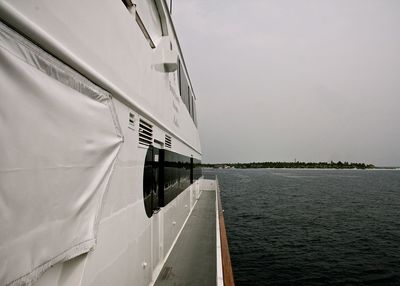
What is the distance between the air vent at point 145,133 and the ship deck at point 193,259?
2.17m

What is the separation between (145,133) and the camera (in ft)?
10.4

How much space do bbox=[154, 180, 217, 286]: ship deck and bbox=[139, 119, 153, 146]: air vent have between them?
2170mm

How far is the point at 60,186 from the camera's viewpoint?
53.2 inches

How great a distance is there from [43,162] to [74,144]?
29 cm

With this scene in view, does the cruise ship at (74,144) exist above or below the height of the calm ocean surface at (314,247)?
above

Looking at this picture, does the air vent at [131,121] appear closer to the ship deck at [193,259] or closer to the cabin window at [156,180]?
the cabin window at [156,180]

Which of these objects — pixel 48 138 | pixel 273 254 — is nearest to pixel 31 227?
pixel 48 138

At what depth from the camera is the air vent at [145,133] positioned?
299 centimetres

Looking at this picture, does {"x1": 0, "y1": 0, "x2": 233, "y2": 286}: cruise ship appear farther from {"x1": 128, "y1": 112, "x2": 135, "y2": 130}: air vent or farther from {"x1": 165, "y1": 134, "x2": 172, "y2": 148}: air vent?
{"x1": 165, "y1": 134, "x2": 172, "y2": 148}: air vent

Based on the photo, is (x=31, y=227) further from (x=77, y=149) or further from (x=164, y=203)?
(x=164, y=203)

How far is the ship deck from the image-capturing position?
12.5ft

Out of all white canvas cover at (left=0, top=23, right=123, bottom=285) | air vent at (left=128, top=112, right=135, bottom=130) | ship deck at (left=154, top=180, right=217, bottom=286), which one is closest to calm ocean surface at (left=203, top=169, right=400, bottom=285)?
ship deck at (left=154, top=180, right=217, bottom=286)

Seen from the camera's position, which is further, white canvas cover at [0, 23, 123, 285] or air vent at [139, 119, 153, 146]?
air vent at [139, 119, 153, 146]

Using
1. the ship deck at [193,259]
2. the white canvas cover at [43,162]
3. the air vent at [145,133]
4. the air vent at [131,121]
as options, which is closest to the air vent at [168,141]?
the air vent at [145,133]
